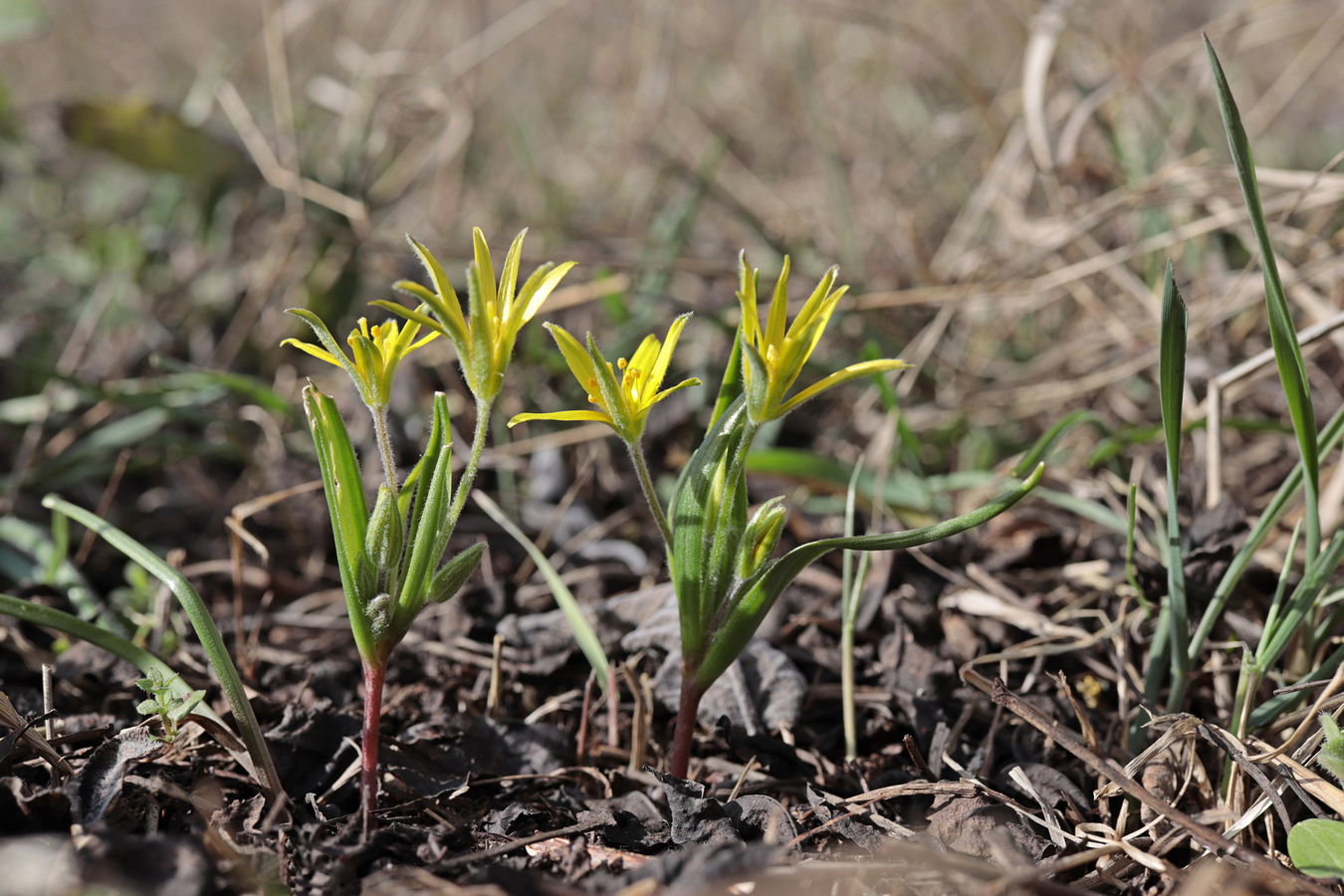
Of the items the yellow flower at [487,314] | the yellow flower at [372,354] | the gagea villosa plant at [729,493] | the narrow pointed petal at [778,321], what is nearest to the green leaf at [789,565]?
the gagea villosa plant at [729,493]

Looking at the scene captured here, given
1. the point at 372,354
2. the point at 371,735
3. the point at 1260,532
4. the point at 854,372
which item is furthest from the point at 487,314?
the point at 1260,532

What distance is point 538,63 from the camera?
754cm

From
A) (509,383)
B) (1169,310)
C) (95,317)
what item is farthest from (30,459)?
(1169,310)

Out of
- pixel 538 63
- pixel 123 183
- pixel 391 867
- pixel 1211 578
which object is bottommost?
pixel 391 867

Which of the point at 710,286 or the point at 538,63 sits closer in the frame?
the point at 710,286

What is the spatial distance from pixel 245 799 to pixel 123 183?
4396 mm

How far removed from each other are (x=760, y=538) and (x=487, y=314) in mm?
542

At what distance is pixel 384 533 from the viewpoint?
55.4 inches

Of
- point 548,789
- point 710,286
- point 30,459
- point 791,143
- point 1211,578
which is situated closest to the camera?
point 548,789

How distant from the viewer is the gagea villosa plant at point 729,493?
1.32 m

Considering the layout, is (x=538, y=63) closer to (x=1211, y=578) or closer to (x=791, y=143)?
(x=791, y=143)

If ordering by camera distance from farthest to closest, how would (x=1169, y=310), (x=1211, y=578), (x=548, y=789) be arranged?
(x=1211, y=578) → (x=548, y=789) → (x=1169, y=310)

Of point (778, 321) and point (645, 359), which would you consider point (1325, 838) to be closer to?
point (778, 321)

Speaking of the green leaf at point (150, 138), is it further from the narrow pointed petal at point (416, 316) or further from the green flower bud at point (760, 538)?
the green flower bud at point (760, 538)
